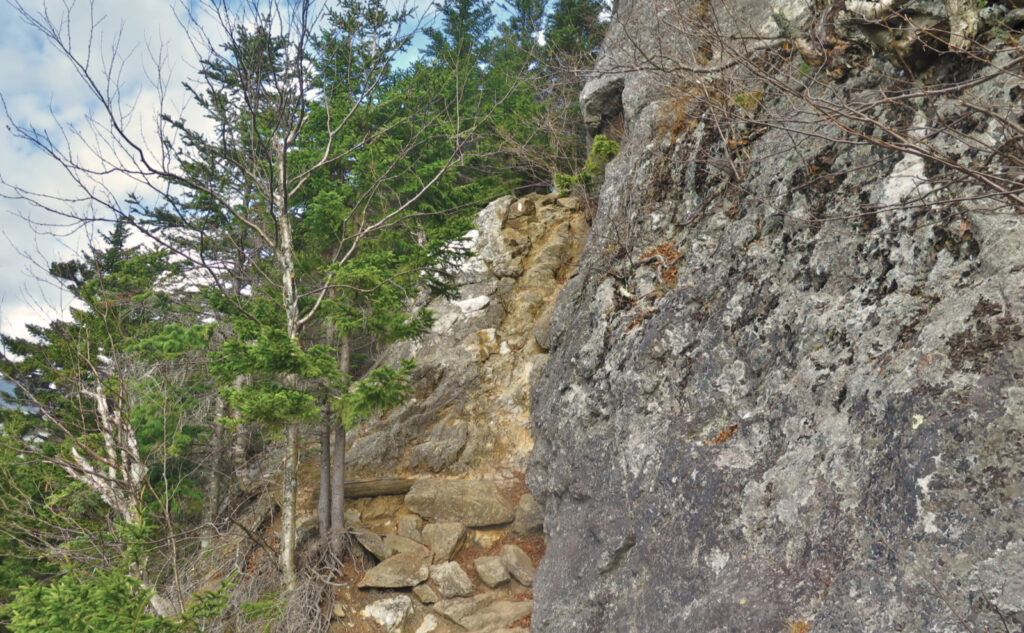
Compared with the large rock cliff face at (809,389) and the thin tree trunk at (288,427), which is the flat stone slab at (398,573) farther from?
the large rock cliff face at (809,389)

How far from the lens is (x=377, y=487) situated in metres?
9.78

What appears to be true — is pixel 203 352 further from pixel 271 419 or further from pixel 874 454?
pixel 874 454

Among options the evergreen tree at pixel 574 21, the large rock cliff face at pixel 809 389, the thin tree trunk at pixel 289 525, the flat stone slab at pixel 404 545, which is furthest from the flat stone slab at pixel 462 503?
the evergreen tree at pixel 574 21

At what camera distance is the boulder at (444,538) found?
27.7 feet

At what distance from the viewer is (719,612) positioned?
3.80m

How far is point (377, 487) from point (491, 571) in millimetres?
2773

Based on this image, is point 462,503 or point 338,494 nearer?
point 338,494

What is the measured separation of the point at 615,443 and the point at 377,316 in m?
4.44

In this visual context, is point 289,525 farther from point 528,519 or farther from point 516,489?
point 516,489

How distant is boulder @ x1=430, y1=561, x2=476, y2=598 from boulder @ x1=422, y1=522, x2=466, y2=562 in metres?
0.27

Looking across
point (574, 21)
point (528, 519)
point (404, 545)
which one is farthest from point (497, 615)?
point (574, 21)

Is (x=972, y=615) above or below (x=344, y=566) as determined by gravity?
above

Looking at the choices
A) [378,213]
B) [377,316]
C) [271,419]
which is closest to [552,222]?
[378,213]

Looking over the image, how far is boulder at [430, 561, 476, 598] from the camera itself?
25.6ft
